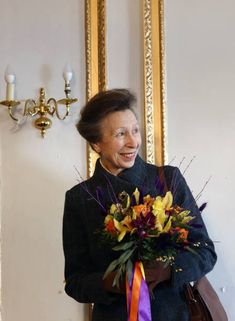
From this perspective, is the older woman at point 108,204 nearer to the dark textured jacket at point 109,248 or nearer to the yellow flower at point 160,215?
the dark textured jacket at point 109,248

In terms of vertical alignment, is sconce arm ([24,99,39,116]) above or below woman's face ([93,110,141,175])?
above

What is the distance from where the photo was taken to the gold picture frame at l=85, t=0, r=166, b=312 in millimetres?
1798

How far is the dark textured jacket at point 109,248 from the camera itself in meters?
1.31

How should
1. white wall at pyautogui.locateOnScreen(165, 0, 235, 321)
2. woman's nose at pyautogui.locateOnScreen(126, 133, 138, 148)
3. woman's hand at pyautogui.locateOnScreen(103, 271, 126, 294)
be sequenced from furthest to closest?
white wall at pyautogui.locateOnScreen(165, 0, 235, 321)
woman's nose at pyautogui.locateOnScreen(126, 133, 138, 148)
woman's hand at pyautogui.locateOnScreen(103, 271, 126, 294)

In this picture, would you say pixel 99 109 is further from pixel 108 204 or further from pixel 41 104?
pixel 41 104

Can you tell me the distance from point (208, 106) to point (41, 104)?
641mm

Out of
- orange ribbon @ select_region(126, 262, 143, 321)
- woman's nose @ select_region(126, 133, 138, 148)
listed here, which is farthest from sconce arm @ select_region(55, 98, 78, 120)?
orange ribbon @ select_region(126, 262, 143, 321)

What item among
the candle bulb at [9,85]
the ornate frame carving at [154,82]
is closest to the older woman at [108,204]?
the ornate frame carving at [154,82]

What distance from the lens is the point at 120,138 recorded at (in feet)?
Result: 4.68

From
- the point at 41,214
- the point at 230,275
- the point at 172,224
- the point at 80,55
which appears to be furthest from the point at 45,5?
the point at 230,275

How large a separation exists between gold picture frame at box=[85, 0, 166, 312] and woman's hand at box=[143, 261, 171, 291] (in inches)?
24.5

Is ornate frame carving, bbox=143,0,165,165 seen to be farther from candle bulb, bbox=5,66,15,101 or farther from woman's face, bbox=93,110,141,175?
candle bulb, bbox=5,66,15,101

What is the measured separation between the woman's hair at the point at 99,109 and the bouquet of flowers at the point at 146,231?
334 millimetres

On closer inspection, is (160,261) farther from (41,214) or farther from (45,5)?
(45,5)
